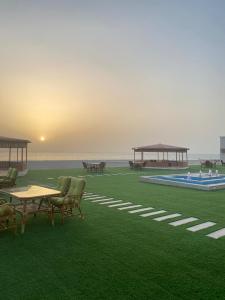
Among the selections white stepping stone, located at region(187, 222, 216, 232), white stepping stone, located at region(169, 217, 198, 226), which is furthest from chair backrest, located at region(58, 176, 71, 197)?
white stepping stone, located at region(187, 222, 216, 232)

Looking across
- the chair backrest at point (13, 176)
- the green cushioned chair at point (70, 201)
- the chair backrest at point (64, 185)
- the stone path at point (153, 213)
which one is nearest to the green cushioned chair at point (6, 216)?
the green cushioned chair at point (70, 201)

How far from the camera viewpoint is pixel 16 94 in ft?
71.7

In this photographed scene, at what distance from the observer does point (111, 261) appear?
400cm

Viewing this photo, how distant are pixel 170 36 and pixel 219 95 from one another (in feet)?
39.9

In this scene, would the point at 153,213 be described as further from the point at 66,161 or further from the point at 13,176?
the point at 66,161

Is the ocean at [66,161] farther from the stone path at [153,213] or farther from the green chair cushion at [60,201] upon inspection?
the green chair cushion at [60,201]

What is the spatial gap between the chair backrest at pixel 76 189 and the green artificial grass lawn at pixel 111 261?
0.55 m

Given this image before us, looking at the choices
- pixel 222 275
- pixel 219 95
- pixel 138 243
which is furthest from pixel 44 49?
pixel 219 95

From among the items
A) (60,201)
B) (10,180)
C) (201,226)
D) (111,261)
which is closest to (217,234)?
(201,226)

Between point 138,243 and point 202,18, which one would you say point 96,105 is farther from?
point 138,243

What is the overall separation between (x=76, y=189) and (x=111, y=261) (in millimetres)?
2985

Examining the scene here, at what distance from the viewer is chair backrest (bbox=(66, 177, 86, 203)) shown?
649 centimetres

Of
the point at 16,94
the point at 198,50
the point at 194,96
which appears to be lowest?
the point at 16,94

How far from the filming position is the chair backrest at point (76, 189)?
6.49 m
